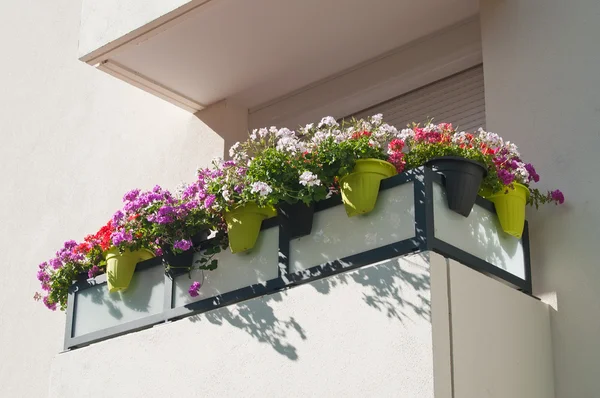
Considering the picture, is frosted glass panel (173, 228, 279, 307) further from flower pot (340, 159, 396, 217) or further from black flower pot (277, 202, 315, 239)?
flower pot (340, 159, 396, 217)

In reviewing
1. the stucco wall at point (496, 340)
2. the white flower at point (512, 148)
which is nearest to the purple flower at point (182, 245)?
the stucco wall at point (496, 340)

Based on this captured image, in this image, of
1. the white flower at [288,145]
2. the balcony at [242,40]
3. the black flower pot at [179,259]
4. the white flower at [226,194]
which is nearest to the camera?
the white flower at [288,145]

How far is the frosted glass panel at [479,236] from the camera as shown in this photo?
21.1 feet

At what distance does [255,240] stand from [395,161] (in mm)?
1040

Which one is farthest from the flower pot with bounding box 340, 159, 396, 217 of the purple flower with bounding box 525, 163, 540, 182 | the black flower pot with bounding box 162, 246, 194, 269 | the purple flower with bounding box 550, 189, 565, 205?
the black flower pot with bounding box 162, 246, 194, 269

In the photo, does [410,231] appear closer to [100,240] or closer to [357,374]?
[357,374]

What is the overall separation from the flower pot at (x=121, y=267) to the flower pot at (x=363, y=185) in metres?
1.86

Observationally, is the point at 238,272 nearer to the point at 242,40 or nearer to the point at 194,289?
the point at 194,289

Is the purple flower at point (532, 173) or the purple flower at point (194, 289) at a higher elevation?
the purple flower at point (532, 173)

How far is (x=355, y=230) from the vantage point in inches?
261

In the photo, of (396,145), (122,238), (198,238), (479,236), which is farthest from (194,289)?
(479,236)

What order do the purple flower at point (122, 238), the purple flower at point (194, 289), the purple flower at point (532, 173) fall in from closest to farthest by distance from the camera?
the purple flower at point (532, 173) → the purple flower at point (194, 289) → the purple flower at point (122, 238)

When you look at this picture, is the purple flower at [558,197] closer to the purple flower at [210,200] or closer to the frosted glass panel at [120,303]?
the purple flower at [210,200]

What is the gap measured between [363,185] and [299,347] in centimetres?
101
